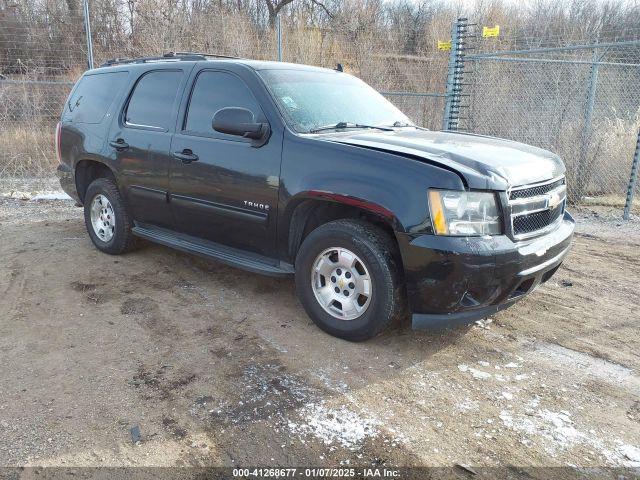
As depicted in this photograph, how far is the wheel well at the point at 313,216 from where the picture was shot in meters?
3.67

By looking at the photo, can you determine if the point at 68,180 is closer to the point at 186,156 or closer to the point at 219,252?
the point at 186,156

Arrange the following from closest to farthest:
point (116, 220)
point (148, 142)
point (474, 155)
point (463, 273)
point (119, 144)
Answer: point (463, 273) < point (474, 155) < point (148, 142) < point (119, 144) < point (116, 220)

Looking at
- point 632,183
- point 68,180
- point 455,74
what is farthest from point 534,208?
point 455,74

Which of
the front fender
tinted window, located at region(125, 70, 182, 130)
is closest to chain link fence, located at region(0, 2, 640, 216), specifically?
the front fender

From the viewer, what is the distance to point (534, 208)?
345 centimetres

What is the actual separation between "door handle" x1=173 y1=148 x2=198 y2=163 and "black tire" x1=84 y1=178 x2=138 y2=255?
1.12 m

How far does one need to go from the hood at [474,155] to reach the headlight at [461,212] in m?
0.08

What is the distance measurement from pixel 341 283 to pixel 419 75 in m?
10.3

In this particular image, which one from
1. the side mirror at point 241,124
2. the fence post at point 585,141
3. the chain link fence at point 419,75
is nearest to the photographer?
the side mirror at point 241,124

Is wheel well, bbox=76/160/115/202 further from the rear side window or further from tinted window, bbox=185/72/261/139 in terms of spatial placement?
tinted window, bbox=185/72/261/139

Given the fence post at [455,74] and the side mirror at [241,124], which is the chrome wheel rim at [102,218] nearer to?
the side mirror at [241,124]

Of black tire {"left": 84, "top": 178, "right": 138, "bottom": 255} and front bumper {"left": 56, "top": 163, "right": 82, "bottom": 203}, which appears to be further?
front bumper {"left": 56, "top": 163, "right": 82, "bottom": 203}

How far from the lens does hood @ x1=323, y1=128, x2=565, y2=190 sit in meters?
3.19

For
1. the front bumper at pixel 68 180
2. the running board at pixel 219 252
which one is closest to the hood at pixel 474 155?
the running board at pixel 219 252
